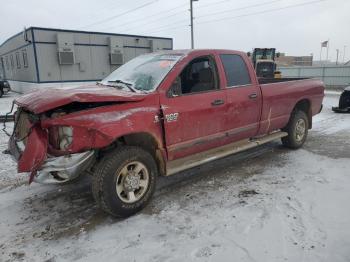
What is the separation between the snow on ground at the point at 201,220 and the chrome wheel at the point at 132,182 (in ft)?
0.82

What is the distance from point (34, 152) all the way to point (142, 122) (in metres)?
1.22

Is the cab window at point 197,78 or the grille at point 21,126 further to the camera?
the cab window at point 197,78

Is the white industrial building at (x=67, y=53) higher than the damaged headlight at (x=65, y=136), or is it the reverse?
the white industrial building at (x=67, y=53)

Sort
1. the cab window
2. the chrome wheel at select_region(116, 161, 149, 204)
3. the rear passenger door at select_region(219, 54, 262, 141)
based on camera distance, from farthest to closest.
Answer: the rear passenger door at select_region(219, 54, 262, 141), the cab window, the chrome wheel at select_region(116, 161, 149, 204)

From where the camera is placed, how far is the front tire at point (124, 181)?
3.64 m

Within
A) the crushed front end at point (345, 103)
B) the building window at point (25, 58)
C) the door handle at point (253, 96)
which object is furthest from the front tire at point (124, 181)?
the building window at point (25, 58)

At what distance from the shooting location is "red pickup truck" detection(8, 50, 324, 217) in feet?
11.4

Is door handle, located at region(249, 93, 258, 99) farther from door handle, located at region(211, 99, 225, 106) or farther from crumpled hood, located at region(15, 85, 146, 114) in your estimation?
crumpled hood, located at region(15, 85, 146, 114)

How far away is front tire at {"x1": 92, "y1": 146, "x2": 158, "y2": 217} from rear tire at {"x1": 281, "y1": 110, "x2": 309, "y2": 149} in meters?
3.55

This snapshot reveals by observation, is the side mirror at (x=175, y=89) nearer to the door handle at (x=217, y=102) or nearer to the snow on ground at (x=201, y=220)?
the door handle at (x=217, y=102)

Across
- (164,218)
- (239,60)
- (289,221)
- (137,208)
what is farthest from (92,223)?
(239,60)

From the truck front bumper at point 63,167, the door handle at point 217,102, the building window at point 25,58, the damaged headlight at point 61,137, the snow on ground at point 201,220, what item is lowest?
the snow on ground at point 201,220

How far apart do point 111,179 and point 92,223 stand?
59 cm

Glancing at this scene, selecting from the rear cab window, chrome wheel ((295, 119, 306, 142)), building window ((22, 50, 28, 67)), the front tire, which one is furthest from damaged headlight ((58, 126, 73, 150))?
building window ((22, 50, 28, 67))
